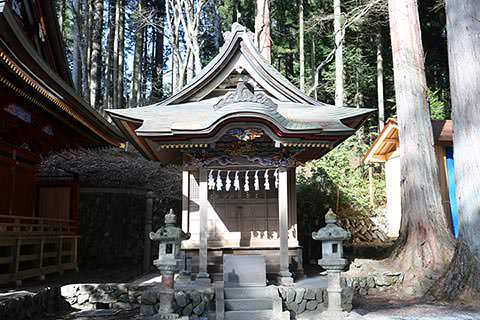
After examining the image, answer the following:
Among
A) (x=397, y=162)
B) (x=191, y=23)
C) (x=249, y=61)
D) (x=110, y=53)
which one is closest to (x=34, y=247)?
(x=249, y=61)

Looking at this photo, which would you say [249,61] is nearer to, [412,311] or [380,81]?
[412,311]

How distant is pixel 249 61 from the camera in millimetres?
9055

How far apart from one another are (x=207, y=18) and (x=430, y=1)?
42.7 feet

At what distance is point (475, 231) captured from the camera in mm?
6836

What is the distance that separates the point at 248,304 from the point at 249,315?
0.85ft

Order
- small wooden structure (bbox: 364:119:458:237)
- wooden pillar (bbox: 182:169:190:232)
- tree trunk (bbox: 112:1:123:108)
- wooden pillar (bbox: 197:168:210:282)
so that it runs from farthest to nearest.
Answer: tree trunk (bbox: 112:1:123:108)
small wooden structure (bbox: 364:119:458:237)
wooden pillar (bbox: 182:169:190:232)
wooden pillar (bbox: 197:168:210:282)

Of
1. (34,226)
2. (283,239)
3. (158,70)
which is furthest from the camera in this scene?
(158,70)

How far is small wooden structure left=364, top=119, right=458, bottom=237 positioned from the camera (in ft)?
36.8

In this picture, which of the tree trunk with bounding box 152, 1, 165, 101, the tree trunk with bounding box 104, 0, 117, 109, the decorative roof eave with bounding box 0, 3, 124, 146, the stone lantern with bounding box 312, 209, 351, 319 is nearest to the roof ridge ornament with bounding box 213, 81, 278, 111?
the stone lantern with bounding box 312, 209, 351, 319

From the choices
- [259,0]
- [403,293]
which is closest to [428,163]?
[403,293]

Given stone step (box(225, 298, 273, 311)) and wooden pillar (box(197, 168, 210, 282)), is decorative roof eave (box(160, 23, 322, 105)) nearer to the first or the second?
wooden pillar (box(197, 168, 210, 282))

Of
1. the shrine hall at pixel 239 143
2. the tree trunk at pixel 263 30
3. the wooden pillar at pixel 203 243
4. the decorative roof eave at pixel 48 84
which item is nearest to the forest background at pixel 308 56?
the tree trunk at pixel 263 30

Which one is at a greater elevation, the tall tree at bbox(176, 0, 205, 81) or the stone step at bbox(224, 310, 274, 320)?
the tall tree at bbox(176, 0, 205, 81)

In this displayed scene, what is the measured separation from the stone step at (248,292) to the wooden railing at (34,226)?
420 centimetres
